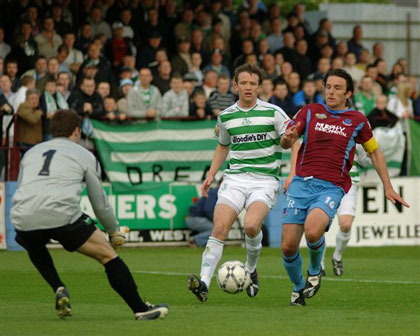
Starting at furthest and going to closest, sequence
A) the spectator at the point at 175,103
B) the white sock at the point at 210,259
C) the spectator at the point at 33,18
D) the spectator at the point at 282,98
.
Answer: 1. the spectator at the point at 33,18
2. the spectator at the point at 282,98
3. the spectator at the point at 175,103
4. the white sock at the point at 210,259

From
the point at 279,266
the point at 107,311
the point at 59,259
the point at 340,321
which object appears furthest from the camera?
the point at 59,259

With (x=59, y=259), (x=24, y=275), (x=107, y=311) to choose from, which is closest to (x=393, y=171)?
(x=59, y=259)

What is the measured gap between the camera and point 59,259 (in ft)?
56.3

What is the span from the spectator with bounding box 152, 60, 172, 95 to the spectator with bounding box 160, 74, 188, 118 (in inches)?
18.5

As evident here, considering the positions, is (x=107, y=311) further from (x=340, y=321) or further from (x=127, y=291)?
(x=340, y=321)

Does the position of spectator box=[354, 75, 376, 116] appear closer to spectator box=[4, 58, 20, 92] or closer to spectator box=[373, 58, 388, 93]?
spectator box=[373, 58, 388, 93]

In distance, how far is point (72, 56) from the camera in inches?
819

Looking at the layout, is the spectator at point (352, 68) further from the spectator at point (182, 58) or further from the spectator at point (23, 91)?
the spectator at point (23, 91)

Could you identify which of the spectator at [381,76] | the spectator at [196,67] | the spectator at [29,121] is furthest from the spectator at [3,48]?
the spectator at [381,76]

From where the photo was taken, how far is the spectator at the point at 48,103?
18719 millimetres

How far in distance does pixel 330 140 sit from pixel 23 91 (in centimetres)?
961

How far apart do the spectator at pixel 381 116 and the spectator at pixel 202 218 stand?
3.55 m

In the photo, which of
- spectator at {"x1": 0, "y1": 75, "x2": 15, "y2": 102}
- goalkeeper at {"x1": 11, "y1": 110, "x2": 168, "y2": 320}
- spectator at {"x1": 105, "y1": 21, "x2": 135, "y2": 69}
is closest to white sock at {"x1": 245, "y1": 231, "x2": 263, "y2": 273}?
goalkeeper at {"x1": 11, "y1": 110, "x2": 168, "y2": 320}

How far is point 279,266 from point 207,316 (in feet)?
22.1
